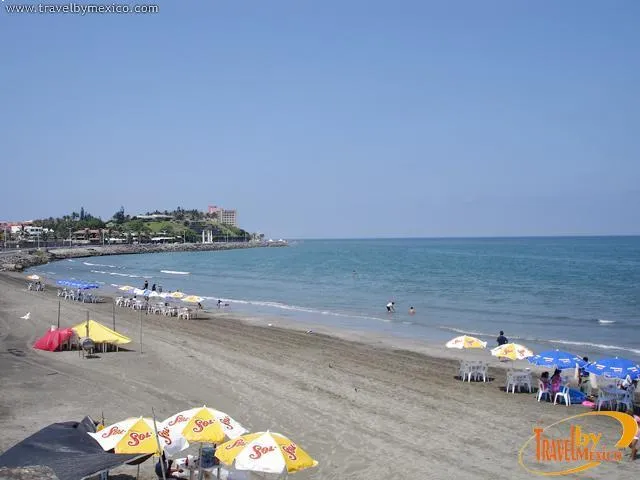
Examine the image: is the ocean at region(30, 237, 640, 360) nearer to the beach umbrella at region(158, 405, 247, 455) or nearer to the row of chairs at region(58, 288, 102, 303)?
the row of chairs at region(58, 288, 102, 303)

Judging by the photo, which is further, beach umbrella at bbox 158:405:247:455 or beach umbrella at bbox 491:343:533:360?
beach umbrella at bbox 491:343:533:360

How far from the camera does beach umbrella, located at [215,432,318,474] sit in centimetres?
848

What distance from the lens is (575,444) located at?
41.8 feet

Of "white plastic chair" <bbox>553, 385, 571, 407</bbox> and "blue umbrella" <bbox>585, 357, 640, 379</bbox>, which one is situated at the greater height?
"blue umbrella" <bbox>585, 357, 640, 379</bbox>

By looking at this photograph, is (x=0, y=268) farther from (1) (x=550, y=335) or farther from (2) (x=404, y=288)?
(1) (x=550, y=335)

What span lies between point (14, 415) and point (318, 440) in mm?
Answer: 6805

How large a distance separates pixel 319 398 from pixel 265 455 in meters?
7.28

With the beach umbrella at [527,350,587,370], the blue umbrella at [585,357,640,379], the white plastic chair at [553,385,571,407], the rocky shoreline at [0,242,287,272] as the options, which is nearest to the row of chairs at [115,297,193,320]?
the beach umbrella at [527,350,587,370]

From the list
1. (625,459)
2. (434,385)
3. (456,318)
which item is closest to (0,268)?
(456,318)

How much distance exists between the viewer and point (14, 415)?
1331 centimetres

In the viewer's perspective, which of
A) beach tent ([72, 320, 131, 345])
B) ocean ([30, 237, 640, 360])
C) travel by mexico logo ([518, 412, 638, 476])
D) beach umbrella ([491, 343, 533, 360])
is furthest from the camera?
ocean ([30, 237, 640, 360])

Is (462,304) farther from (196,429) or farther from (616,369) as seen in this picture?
(196,429)

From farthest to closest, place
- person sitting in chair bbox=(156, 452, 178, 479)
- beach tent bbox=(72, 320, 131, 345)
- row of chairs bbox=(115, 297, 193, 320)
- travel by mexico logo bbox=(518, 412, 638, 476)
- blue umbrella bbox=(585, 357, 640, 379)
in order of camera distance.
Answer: row of chairs bbox=(115, 297, 193, 320)
beach tent bbox=(72, 320, 131, 345)
blue umbrella bbox=(585, 357, 640, 379)
travel by mexico logo bbox=(518, 412, 638, 476)
person sitting in chair bbox=(156, 452, 178, 479)

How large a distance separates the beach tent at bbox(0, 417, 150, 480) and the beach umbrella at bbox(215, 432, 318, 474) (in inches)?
51.3
